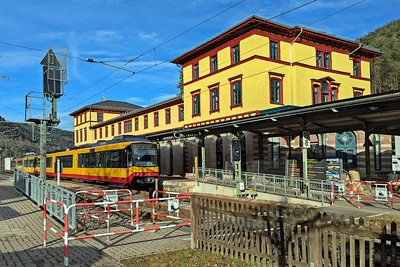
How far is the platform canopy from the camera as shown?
14.1 m

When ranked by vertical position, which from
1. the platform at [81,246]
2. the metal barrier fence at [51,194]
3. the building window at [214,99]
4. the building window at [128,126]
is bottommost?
the platform at [81,246]

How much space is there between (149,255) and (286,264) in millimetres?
2736

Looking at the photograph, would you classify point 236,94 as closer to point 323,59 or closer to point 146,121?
point 323,59

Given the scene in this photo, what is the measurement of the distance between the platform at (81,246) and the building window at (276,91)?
2006 cm

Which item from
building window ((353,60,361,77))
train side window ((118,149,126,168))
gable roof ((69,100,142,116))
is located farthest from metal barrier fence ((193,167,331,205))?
gable roof ((69,100,142,116))

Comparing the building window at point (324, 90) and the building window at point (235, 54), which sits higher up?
the building window at point (235, 54)

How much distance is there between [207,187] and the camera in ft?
72.0

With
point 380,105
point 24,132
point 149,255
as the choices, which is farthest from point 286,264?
point 24,132

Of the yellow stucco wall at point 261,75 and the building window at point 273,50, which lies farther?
the building window at point 273,50

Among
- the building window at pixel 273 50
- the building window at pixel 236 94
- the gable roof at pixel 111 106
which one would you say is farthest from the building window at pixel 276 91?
the gable roof at pixel 111 106

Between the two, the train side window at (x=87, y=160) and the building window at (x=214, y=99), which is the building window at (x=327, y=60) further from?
the train side window at (x=87, y=160)

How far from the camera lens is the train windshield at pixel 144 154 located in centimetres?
2114

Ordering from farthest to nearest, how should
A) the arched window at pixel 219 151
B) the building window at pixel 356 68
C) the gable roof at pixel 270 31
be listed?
the building window at pixel 356 68 → the arched window at pixel 219 151 → the gable roof at pixel 270 31

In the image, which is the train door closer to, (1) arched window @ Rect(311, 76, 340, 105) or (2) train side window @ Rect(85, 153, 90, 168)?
(1) arched window @ Rect(311, 76, 340, 105)
